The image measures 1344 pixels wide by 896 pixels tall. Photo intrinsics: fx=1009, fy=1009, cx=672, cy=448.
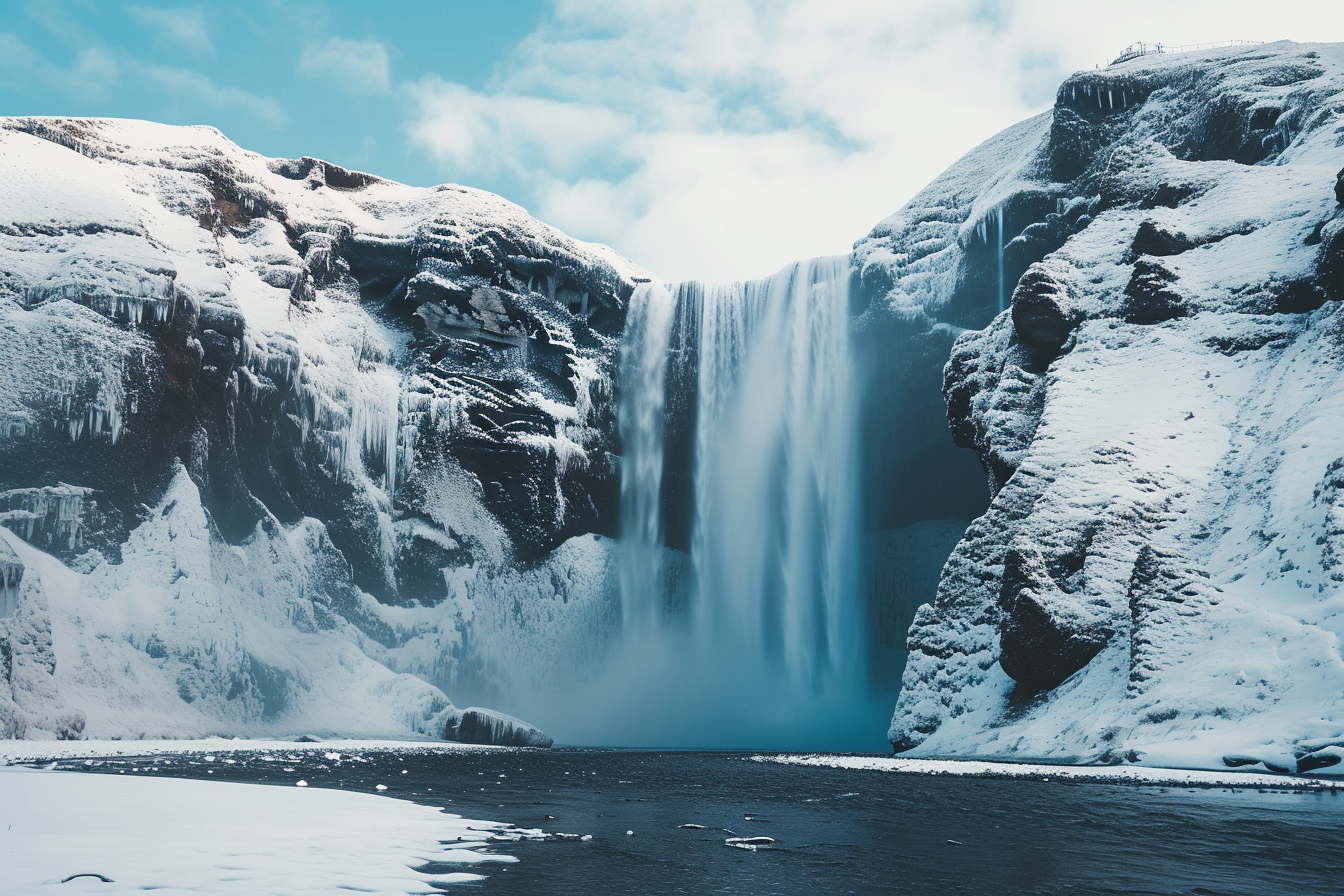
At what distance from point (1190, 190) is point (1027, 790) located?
32423mm

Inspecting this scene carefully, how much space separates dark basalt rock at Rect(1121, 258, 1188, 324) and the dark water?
2323cm

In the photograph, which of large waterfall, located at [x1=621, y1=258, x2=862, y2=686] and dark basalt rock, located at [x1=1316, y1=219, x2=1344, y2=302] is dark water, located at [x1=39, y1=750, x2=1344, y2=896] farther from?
large waterfall, located at [x1=621, y1=258, x2=862, y2=686]

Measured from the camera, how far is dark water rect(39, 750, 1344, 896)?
8.40 m

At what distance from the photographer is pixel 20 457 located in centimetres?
4075

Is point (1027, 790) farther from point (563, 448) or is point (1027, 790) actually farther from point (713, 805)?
point (563, 448)

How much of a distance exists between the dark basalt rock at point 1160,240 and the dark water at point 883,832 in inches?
1034

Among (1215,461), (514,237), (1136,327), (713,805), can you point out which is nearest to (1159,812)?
(713,805)

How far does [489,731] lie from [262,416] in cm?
1905

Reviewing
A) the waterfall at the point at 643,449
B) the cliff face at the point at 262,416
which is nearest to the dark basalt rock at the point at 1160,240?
the waterfall at the point at 643,449

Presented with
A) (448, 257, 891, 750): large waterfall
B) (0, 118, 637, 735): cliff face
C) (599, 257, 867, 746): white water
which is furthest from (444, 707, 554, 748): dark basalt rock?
(599, 257, 867, 746): white water

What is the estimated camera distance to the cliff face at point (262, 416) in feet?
135

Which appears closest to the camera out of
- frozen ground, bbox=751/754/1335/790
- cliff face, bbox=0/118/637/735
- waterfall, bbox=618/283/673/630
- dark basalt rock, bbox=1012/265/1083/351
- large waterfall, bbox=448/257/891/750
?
frozen ground, bbox=751/754/1335/790

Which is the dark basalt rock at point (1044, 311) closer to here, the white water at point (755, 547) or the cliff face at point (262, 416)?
the white water at point (755, 547)

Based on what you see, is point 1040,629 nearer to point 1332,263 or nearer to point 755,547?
point 1332,263
